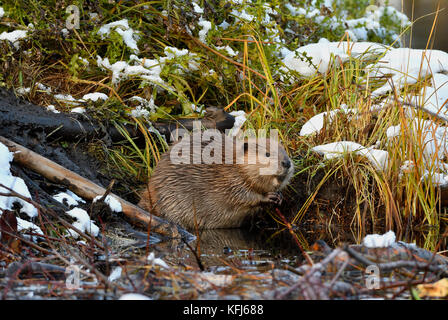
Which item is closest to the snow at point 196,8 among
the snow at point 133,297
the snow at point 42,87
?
the snow at point 42,87

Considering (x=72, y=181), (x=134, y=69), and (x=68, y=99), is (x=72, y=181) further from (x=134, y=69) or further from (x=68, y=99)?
(x=134, y=69)

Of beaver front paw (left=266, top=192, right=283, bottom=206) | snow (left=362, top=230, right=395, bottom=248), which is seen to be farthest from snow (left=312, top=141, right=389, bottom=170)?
snow (left=362, top=230, right=395, bottom=248)

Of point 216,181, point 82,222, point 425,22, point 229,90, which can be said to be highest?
point 425,22

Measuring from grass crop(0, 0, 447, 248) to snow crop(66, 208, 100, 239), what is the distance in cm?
97

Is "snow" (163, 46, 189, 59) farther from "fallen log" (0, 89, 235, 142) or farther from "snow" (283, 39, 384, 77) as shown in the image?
"snow" (283, 39, 384, 77)

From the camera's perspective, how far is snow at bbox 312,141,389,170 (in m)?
4.10

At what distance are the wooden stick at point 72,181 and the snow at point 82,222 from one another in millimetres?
304

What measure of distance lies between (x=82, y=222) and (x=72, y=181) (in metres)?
0.46

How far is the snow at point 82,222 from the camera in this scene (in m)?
3.52

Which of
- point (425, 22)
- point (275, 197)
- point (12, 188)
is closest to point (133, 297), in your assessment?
point (12, 188)

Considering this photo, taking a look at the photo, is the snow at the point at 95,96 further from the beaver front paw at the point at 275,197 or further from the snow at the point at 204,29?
the beaver front paw at the point at 275,197

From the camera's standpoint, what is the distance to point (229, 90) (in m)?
5.36

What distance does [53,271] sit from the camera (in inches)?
104
